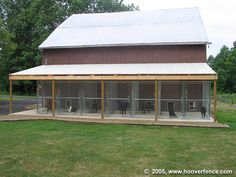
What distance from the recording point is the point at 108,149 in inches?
360

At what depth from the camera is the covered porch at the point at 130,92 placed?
604 inches

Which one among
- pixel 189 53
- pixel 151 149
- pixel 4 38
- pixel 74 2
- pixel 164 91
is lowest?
pixel 151 149

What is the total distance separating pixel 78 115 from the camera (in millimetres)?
16500

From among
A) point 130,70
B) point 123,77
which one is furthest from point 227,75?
point 123,77

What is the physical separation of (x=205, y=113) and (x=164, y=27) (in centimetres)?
825

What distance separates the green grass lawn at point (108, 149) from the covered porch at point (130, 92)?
283cm

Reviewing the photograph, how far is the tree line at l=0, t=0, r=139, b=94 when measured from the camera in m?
38.3

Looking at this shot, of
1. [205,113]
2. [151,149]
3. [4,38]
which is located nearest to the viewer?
[151,149]

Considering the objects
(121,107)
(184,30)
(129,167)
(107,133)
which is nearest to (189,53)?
(184,30)

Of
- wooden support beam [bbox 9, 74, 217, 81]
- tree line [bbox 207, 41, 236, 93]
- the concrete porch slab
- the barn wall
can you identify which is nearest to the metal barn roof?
the barn wall

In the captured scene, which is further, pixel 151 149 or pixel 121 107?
pixel 121 107

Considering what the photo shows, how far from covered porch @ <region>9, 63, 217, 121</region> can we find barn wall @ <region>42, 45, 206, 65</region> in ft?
2.89

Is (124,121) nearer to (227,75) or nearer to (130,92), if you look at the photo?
(130,92)

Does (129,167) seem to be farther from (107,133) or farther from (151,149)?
(107,133)
